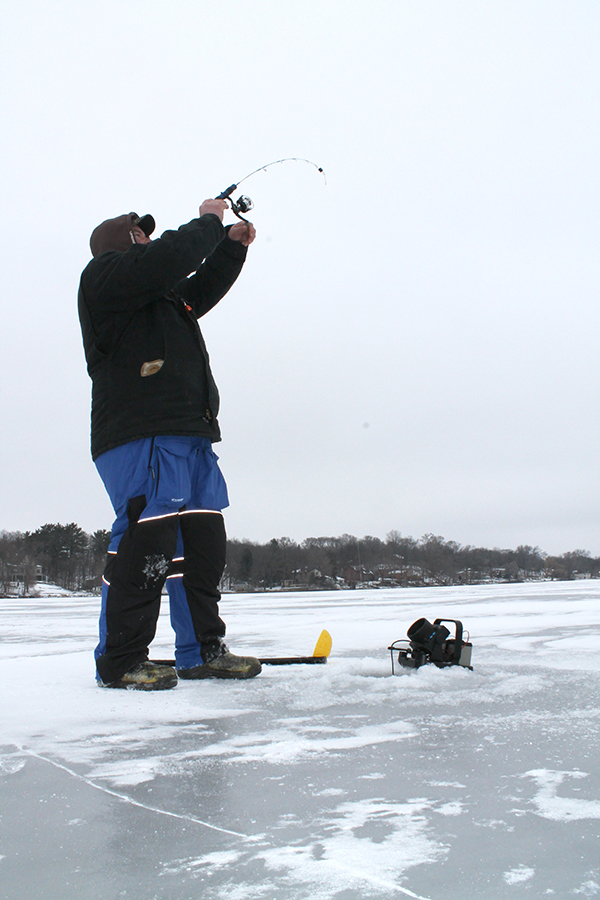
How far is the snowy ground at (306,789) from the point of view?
2.51 feet

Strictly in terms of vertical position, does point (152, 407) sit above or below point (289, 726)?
above

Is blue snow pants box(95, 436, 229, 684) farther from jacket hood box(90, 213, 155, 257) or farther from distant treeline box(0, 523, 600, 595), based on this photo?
distant treeline box(0, 523, 600, 595)

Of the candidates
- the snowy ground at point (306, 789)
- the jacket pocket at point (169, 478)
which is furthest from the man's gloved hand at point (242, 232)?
the snowy ground at point (306, 789)

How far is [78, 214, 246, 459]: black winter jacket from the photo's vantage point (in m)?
2.35

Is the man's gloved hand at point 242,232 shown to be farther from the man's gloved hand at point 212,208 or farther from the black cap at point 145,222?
the black cap at point 145,222

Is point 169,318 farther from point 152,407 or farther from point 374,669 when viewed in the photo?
point 374,669

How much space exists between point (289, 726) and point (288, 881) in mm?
789

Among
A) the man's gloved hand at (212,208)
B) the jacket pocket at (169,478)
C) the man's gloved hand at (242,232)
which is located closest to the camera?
the jacket pocket at (169,478)

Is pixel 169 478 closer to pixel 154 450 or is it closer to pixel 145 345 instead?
pixel 154 450

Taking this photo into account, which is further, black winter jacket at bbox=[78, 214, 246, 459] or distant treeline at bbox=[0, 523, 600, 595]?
distant treeline at bbox=[0, 523, 600, 595]

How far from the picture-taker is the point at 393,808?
3.18 ft

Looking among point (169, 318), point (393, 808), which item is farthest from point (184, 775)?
point (169, 318)

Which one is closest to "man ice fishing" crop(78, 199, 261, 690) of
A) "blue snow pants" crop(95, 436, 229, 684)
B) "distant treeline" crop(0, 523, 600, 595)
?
"blue snow pants" crop(95, 436, 229, 684)

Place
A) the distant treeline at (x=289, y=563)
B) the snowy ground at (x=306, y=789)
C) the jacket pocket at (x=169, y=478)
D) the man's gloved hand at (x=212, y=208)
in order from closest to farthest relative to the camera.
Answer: the snowy ground at (x=306, y=789), the jacket pocket at (x=169, y=478), the man's gloved hand at (x=212, y=208), the distant treeline at (x=289, y=563)
